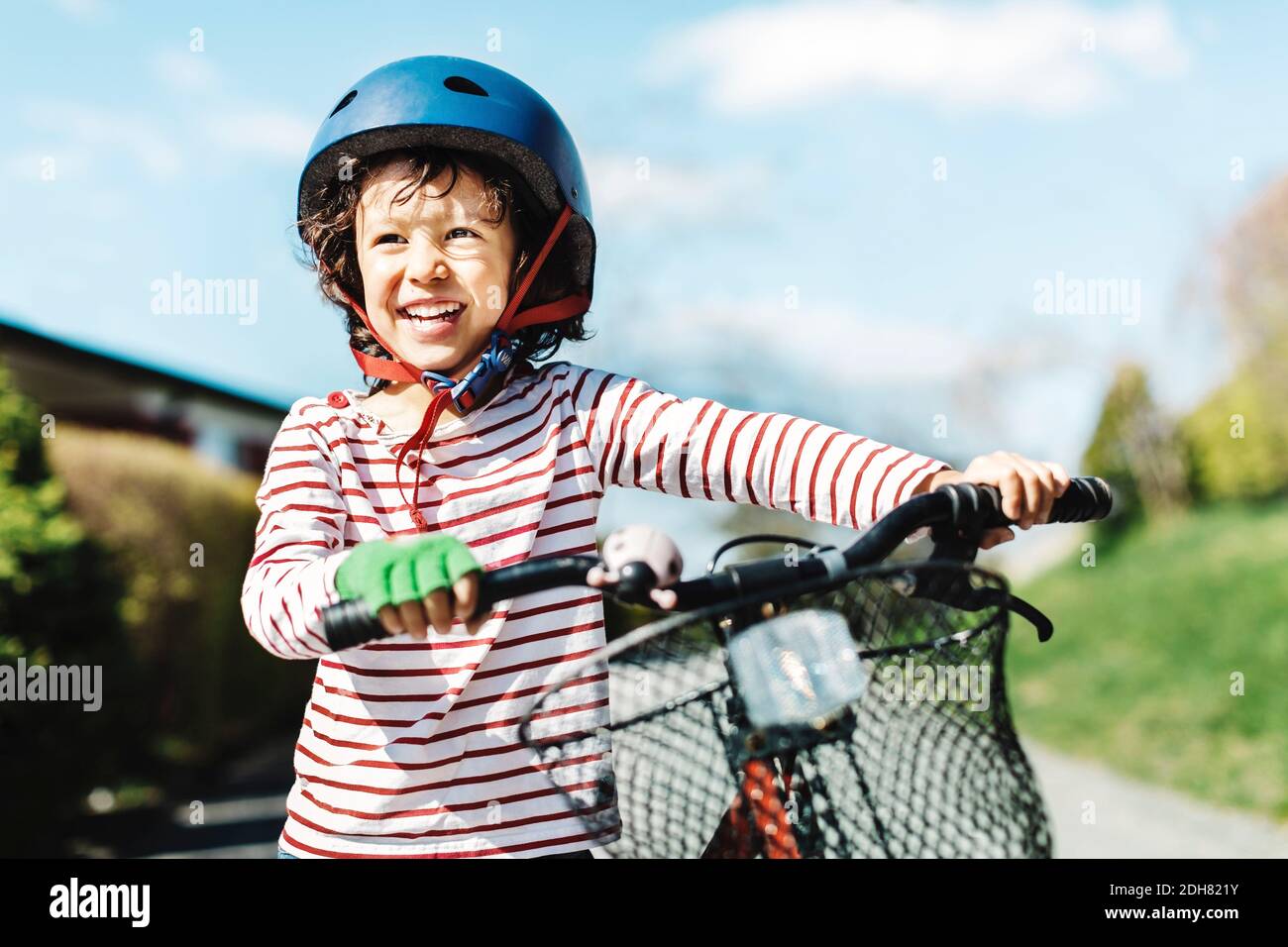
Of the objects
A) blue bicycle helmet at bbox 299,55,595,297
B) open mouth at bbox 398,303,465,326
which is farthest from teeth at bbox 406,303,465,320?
blue bicycle helmet at bbox 299,55,595,297

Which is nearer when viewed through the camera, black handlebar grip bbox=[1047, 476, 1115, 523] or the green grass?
black handlebar grip bbox=[1047, 476, 1115, 523]

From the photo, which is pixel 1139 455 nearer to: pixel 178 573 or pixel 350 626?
pixel 178 573

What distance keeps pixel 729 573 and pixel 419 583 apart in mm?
381

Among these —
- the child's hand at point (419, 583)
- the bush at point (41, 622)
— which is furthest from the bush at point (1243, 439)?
Answer: the child's hand at point (419, 583)

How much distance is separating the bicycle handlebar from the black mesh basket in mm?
38

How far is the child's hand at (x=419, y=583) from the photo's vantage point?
1.50 m

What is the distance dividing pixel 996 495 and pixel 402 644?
103 cm

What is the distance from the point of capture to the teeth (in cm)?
227

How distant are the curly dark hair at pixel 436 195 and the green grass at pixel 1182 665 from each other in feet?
20.2

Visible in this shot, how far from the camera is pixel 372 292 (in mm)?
2295

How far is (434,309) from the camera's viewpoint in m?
2.27

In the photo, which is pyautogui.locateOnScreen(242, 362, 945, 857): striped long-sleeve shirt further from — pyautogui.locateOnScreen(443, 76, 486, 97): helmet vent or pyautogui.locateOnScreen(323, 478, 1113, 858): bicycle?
pyautogui.locateOnScreen(443, 76, 486, 97): helmet vent

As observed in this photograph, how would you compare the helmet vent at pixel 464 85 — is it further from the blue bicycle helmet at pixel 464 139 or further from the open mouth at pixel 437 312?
Result: the open mouth at pixel 437 312
